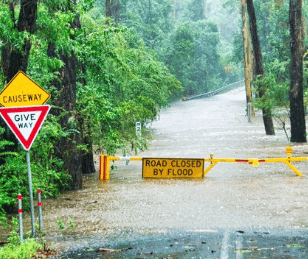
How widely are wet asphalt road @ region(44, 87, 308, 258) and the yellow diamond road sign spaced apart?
238 cm

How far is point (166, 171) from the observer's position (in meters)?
20.8

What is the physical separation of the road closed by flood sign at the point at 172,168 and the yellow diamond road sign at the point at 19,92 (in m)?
9.15

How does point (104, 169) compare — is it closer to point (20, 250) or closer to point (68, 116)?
point (68, 116)

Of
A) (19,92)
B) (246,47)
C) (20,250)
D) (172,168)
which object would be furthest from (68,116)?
(246,47)

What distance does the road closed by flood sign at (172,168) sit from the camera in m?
20.8

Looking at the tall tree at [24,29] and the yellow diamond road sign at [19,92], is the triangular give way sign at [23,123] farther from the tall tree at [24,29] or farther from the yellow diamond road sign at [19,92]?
the tall tree at [24,29]

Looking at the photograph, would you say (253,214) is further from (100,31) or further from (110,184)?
(100,31)

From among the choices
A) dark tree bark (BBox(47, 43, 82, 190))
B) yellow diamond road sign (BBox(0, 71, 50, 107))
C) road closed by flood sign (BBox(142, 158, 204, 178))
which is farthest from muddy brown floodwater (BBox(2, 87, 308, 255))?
yellow diamond road sign (BBox(0, 71, 50, 107))

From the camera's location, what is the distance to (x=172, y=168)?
20781 millimetres

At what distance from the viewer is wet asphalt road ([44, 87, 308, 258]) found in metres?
9.99

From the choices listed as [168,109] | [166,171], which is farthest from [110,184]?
[168,109]

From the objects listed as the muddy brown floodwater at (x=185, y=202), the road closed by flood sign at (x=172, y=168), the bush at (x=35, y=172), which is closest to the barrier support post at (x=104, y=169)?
the muddy brown floodwater at (x=185, y=202)

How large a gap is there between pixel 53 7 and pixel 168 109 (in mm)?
57031

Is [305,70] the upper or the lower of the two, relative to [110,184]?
upper
